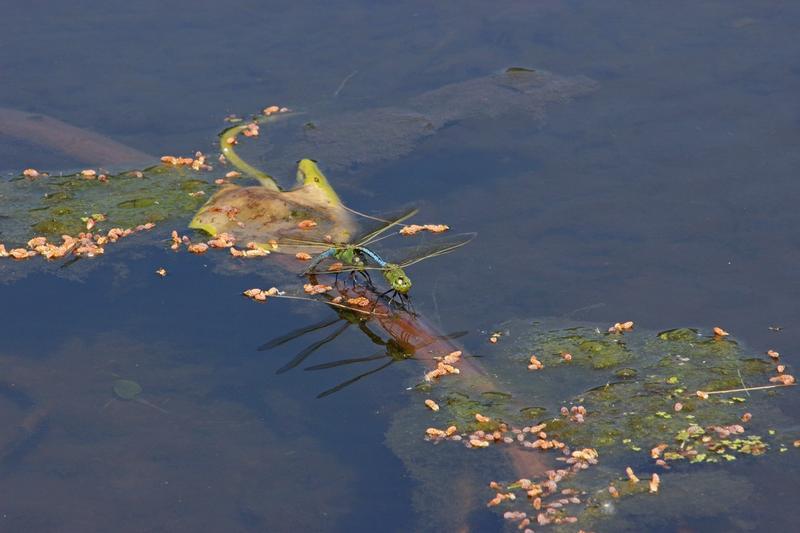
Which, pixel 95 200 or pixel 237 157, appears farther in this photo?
pixel 237 157

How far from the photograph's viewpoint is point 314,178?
7688 mm

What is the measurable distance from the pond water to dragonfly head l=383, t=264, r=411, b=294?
0.77 feet

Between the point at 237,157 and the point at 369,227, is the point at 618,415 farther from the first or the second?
the point at 237,157

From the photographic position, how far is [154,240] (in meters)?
7.18

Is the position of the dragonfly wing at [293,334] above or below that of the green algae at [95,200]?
below

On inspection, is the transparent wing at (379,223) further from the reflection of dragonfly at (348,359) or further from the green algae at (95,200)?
the green algae at (95,200)

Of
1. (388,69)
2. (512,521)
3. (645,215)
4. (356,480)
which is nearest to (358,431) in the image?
(356,480)

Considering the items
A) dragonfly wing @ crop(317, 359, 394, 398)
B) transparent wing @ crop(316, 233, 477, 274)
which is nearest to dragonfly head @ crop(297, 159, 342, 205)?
transparent wing @ crop(316, 233, 477, 274)

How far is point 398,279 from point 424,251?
616 millimetres

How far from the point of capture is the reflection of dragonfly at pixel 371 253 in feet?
21.3

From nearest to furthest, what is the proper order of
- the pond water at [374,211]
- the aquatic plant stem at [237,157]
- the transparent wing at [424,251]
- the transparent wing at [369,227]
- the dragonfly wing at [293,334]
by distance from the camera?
the pond water at [374,211] < the dragonfly wing at [293,334] < the transparent wing at [424,251] < the transparent wing at [369,227] < the aquatic plant stem at [237,157]

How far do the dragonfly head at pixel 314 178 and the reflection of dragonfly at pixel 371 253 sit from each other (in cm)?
59

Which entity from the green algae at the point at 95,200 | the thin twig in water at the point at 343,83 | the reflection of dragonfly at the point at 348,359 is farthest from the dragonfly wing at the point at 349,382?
the thin twig in water at the point at 343,83

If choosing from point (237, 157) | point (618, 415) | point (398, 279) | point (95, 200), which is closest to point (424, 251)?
point (398, 279)
